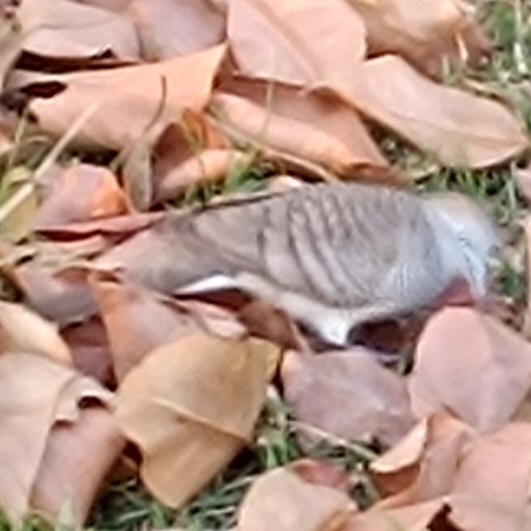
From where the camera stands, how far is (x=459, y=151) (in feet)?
6.46

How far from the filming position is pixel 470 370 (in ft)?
5.48

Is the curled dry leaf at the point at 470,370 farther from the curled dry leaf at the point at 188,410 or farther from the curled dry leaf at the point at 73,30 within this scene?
the curled dry leaf at the point at 73,30

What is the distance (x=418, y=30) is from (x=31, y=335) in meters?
0.59

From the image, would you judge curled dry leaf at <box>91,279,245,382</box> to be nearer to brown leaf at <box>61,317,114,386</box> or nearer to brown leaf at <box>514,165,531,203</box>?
brown leaf at <box>61,317,114,386</box>

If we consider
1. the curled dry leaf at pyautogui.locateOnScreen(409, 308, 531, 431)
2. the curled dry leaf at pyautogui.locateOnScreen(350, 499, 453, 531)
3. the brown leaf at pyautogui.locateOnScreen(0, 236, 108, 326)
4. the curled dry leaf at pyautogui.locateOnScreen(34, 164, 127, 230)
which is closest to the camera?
the curled dry leaf at pyautogui.locateOnScreen(350, 499, 453, 531)

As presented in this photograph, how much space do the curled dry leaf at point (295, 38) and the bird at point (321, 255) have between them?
19 cm

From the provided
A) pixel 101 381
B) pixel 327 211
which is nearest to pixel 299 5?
pixel 327 211

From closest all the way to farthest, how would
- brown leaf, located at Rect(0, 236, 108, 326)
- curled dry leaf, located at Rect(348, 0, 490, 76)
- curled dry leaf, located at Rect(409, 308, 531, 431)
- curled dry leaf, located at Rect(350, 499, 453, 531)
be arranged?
1. curled dry leaf, located at Rect(350, 499, 453, 531)
2. curled dry leaf, located at Rect(409, 308, 531, 431)
3. brown leaf, located at Rect(0, 236, 108, 326)
4. curled dry leaf, located at Rect(348, 0, 490, 76)

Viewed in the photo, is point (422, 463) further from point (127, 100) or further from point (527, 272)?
point (127, 100)

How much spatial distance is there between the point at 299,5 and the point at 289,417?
50 centimetres

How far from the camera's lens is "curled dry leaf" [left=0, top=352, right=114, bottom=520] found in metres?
1.58

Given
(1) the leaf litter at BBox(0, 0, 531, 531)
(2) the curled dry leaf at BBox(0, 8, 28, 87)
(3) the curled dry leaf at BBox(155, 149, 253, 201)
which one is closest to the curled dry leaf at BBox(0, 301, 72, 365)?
(1) the leaf litter at BBox(0, 0, 531, 531)

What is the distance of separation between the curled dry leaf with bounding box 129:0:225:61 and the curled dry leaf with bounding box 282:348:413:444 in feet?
1.51

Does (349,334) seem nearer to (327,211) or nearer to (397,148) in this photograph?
(327,211)
